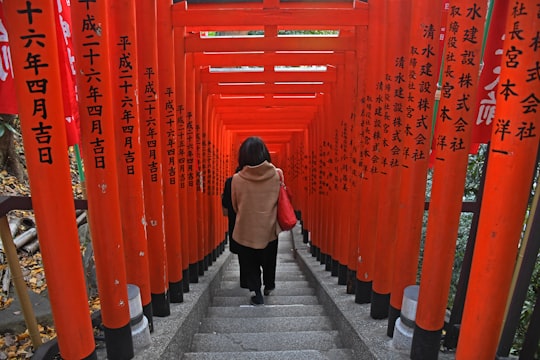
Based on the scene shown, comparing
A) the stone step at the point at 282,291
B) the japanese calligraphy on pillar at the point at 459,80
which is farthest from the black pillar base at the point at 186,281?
the japanese calligraphy on pillar at the point at 459,80

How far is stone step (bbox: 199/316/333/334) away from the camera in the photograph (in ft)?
13.0

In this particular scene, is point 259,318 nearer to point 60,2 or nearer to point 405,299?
point 405,299

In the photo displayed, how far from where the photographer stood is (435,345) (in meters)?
2.36

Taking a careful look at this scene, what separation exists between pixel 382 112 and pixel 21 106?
2702 mm

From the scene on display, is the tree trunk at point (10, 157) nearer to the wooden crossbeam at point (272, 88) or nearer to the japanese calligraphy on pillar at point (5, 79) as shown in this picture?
the wooden crossbeam at point (272, 88)

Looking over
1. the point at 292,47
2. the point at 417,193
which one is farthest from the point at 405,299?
the point at 292,47

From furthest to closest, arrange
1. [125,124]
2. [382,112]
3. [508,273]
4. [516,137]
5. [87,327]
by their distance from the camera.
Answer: [382,112] < [125,124] < [87,327] < [508,273] < [516,137]

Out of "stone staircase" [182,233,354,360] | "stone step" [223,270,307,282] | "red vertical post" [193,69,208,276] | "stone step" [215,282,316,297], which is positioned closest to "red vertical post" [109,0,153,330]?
"stone staircase" [182,233,354,360]

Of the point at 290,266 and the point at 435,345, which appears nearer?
the point at 435,345

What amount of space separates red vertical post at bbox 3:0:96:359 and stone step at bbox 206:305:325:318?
2.75 metres

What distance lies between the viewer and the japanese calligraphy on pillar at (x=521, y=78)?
1478 millimetres

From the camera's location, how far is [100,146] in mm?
2064

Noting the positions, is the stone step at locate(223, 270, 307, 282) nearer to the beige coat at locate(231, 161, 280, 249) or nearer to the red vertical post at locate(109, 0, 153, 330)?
the beige coat at locate(231, 161, 280, 249)

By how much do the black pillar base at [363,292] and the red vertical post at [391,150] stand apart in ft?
1.19
